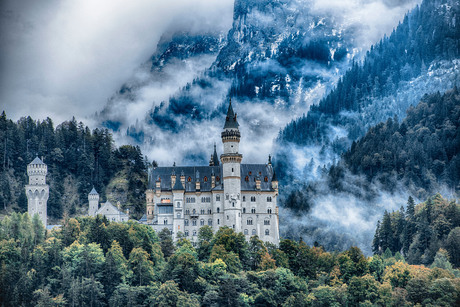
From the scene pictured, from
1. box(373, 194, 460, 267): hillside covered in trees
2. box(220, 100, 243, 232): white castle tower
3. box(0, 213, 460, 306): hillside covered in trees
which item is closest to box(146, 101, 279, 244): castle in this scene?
box(220, 100, 243, 232): white castle tower

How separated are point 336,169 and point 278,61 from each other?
41833mm

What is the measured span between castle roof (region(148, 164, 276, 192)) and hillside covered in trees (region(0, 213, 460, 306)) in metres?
10.9

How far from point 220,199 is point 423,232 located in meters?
34.1

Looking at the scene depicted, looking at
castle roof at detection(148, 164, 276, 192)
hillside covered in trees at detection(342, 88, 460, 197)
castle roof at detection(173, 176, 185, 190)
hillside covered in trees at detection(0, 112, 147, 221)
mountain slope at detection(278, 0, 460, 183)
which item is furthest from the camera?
mountain slope at detection(278, 0, 460, 183)

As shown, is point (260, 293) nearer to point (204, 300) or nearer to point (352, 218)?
point (204, 300)

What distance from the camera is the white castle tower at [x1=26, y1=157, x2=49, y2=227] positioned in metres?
118

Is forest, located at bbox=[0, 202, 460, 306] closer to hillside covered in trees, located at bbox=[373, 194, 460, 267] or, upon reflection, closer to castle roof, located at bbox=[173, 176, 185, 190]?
castle roof, located at bbox=[173, 176, 185, 190]

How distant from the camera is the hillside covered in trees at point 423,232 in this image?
118012 millimetres

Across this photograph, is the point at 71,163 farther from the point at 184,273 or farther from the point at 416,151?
the point at 416,151

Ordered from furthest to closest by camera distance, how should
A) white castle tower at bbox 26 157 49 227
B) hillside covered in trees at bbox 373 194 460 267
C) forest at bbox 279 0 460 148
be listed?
forest at bbox 279 0 460 148 < white castle tower at bbox 26 157 49 227 < hillside covered in trees at bbox 373 194 460 267

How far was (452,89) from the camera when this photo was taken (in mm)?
174250

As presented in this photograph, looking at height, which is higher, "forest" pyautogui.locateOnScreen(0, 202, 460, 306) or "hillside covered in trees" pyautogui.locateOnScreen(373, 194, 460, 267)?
"hillside covered in trees" pyautogui.locateOnScreen(373, 194, 460, 267)

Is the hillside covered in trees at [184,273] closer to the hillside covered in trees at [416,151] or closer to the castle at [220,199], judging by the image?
the castle at [220,199]

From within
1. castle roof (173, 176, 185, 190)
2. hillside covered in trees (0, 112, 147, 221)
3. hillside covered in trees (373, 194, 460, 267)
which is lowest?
hillside covered in trees (373, 194, 460, 267)
